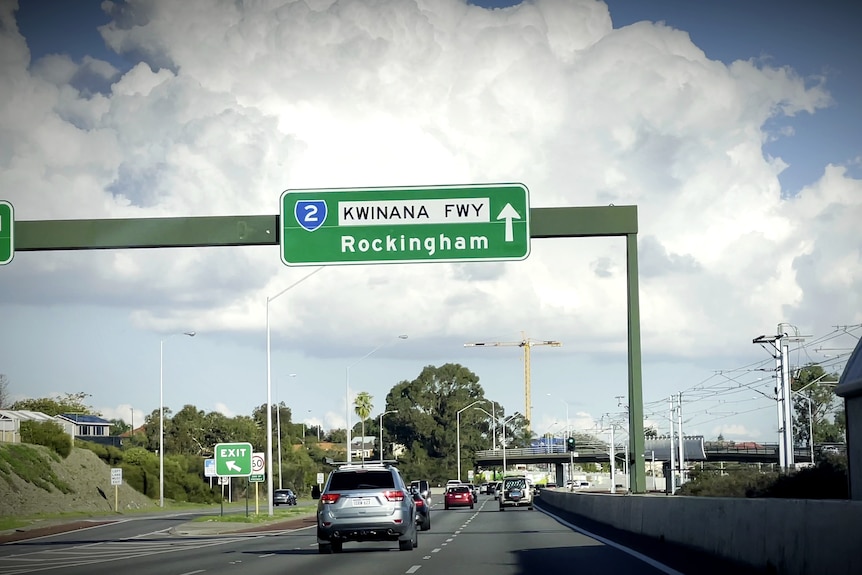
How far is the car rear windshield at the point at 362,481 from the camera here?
28016mm

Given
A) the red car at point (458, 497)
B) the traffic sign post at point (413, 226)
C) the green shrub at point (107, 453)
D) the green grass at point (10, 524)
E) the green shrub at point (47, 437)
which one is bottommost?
the red car at point (458, 497)

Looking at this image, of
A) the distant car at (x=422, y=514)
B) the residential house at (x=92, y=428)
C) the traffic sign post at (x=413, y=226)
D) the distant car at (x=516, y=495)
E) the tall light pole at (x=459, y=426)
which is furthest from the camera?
the tall light pole at (x=459, y=426)

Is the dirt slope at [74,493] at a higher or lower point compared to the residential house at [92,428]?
lower

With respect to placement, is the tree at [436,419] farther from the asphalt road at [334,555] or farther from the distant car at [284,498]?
the asphalt road at [334,555]

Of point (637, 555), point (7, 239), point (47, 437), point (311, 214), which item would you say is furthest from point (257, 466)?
point (47, 437)

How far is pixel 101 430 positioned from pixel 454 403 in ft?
149

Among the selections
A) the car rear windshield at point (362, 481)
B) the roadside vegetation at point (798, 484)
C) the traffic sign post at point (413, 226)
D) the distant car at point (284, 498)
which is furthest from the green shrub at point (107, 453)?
the traffic sign post at point (413, 226)

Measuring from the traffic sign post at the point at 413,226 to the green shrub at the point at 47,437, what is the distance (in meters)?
65.1

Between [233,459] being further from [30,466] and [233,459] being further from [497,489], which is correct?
[497,489]

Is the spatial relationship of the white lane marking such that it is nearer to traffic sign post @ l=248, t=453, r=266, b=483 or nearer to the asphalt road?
the asphalt road

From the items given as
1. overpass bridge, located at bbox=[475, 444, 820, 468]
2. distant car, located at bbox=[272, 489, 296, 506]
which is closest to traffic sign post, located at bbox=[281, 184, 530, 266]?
distant car, located at bbox=[272, 489, 296, 506]

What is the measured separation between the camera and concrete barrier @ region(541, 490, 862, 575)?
12508mm

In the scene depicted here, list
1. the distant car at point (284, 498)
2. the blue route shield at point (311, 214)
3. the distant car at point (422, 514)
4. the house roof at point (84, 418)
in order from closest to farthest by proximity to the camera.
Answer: the blue route shield at point (311, 214) < the distant car at point (422, 514) < the distant car at point (284, 498) < the house roof at point (84, 418)

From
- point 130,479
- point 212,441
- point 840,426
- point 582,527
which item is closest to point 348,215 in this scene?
point 582,527
